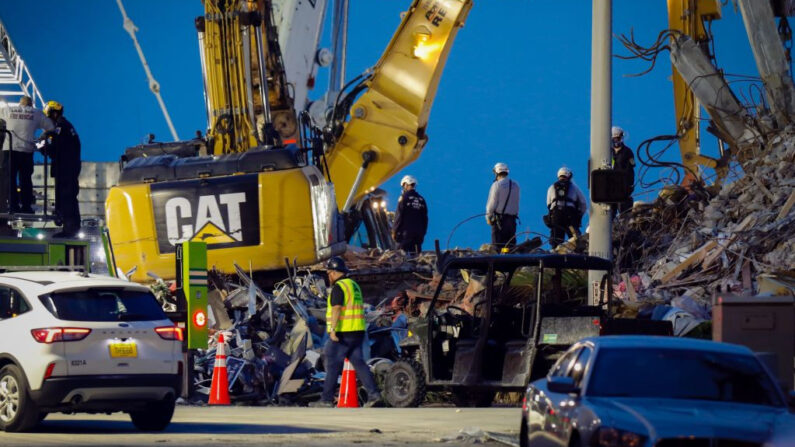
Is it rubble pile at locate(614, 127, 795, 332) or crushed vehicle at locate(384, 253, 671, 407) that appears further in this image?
rubble pile at locate(614, 127, 795, 332)

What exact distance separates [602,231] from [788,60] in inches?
319

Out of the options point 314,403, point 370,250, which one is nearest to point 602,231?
point 314,403

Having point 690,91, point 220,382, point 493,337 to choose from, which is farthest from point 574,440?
point 690,91

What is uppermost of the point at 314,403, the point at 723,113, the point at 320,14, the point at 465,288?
the point at 320,14

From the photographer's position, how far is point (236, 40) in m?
26.7

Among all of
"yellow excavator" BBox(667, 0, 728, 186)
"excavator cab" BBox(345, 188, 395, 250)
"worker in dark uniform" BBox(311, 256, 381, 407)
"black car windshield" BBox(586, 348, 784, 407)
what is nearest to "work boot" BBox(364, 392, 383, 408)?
"worker in dark uniform" BBox(311, 256, 381, 407)

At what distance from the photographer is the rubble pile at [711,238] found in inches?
868

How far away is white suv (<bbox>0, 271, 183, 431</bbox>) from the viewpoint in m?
14.8

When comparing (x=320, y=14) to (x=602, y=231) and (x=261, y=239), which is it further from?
(x=602, y=231)

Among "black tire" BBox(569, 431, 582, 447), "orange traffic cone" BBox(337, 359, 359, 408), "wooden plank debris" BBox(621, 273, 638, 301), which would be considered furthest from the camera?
"wooden plank debris" BBox(621, 273, 638, 301)

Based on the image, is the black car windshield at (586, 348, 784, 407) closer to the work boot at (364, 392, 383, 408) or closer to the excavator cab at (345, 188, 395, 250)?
the work boot at (364, 392, 383, 408)

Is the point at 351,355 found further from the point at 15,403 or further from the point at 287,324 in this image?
the point at 15,403

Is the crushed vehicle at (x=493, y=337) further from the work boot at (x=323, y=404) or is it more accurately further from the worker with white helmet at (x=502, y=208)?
the worker with white helmet at (x=502, y=208)

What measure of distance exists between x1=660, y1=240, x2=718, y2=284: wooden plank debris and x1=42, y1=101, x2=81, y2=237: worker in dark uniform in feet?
28.6
